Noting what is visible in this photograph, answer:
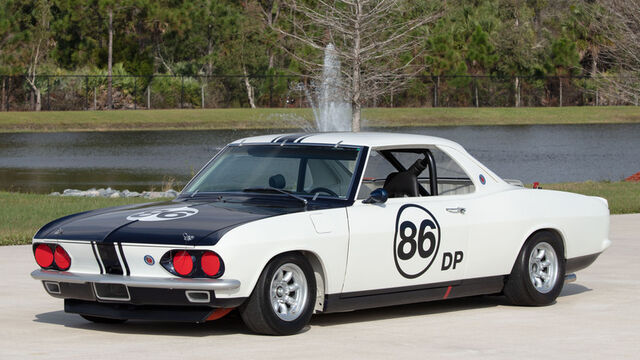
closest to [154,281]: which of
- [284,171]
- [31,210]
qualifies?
[284,171]

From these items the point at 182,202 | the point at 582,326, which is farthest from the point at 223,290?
the point at 582,326

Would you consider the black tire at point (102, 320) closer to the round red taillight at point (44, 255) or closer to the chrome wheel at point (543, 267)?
the round red taillight at point (44, 255)

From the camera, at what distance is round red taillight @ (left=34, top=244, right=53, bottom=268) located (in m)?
8.59

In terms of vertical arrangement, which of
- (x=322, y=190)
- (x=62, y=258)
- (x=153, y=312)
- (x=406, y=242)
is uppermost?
(x=322, y=190)

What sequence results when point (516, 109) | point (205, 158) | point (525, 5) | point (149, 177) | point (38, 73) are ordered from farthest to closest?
point (525, 5)
point (516, 109)
point (38, 73)
point (205, 158)
point (149, 177)

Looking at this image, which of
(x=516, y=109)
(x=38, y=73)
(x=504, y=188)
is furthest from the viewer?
(x=516, y=109)

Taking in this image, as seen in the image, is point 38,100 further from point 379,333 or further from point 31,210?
point 379,333

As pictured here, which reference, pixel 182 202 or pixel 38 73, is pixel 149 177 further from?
pixel 38 73

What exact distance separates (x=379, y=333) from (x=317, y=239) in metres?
0.83

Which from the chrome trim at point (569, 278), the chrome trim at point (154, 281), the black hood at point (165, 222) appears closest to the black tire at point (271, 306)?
the chrome trim at point (154, 281)

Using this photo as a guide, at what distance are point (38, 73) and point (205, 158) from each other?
114ft

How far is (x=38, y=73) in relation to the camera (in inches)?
2788

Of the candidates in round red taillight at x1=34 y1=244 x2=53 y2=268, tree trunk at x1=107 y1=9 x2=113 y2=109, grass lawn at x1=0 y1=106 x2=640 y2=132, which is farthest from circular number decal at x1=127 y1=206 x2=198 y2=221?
tree trunk at x1=107 y1=9 x2=113 y2=109

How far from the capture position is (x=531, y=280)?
32.7 ft
